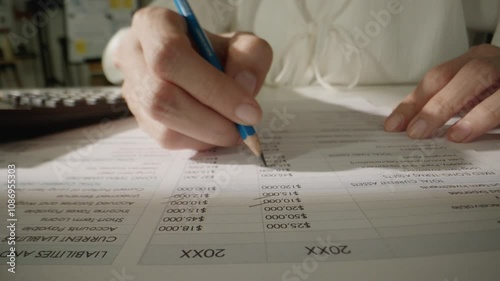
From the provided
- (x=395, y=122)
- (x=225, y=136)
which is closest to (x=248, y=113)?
(x=225, y=136)

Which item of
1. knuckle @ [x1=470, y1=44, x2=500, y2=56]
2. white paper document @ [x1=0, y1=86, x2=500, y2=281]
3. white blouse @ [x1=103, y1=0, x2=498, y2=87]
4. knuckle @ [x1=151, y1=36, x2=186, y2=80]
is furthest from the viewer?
white blouse @ [x1=103, y1=0, x2=498, y2=87]

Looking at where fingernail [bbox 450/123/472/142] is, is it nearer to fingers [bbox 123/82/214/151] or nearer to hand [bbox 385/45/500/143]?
hand [bbox 385/45/500/143]

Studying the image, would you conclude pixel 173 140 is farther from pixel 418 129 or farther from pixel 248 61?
pixel 418 129

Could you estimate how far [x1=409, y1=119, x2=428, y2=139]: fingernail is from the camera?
1.05 ft

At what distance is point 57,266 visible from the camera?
0.53ft

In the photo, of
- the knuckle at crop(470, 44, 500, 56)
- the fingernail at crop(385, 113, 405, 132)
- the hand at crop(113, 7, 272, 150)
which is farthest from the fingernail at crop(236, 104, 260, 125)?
the knuckle at crop(470, 44, 500, 56)

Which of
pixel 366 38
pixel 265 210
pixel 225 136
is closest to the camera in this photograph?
pixel 265 210

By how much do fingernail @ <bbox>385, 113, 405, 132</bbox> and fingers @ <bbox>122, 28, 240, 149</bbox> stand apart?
0.55ft

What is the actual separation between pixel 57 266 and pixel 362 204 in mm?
181

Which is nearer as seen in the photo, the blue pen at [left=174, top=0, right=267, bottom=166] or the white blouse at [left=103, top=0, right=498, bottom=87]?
the blue pen at [left=174, top=0, right=267, bottom=166]

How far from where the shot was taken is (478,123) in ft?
1.01

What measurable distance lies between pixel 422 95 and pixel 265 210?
10.4 inches

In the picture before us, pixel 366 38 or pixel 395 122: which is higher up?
pixel 366 38

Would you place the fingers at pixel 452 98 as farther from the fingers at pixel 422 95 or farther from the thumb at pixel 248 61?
the thumb at pixel 248 61
